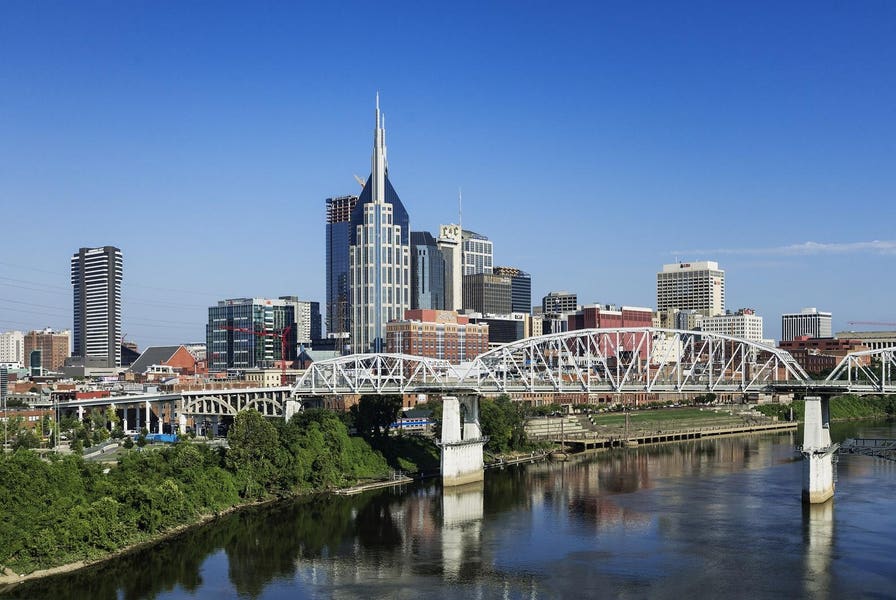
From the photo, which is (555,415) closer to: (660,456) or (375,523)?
(660,456)

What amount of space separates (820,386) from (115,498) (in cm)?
4654

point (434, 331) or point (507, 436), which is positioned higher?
point (434, 331)

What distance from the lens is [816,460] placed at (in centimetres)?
7044

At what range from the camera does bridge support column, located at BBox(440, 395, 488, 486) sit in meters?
81.6

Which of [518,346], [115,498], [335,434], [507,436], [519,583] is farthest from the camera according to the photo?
Result: [507,436]

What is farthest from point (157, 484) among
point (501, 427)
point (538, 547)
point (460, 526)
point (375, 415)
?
point (501, 427)

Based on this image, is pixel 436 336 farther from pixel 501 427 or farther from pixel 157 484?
pixel 157 484

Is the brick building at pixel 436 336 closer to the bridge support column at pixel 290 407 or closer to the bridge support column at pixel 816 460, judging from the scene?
the bridge support column at pixel 290 407

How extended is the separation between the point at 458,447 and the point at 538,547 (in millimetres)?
24234

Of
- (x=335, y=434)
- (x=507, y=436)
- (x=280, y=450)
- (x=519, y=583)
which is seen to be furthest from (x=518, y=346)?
(x=519, y=583)

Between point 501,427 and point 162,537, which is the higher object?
point 501,427

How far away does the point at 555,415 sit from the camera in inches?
5143

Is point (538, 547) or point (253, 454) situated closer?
point (538, 547)

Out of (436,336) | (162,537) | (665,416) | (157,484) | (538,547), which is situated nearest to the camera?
(538,547)
